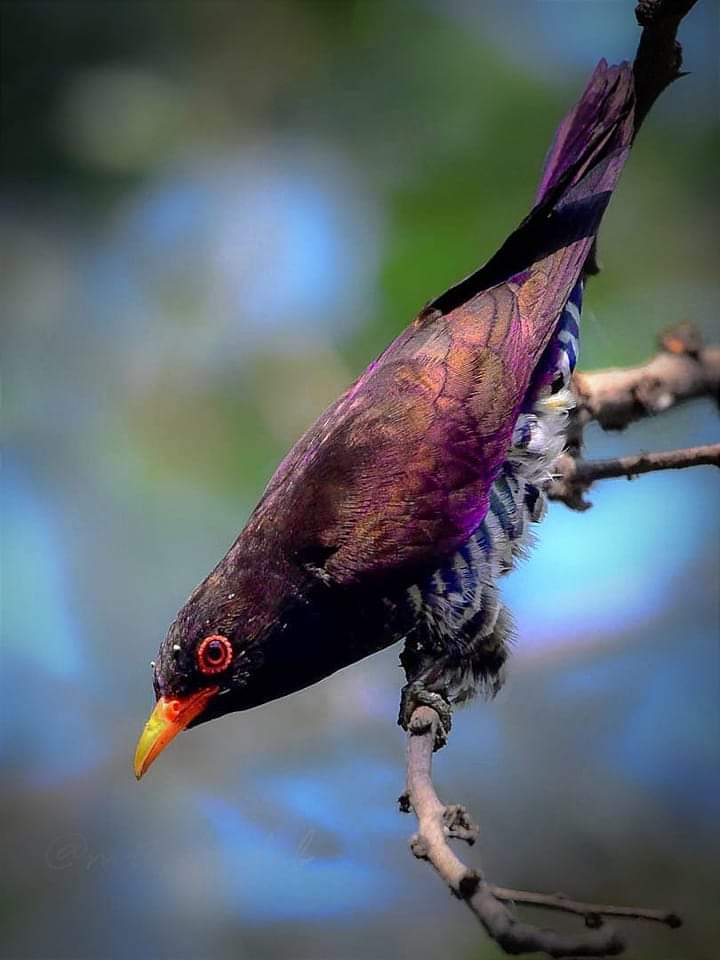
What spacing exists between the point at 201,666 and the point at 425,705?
36cm

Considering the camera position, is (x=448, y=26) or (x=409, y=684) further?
(x=448, y=26)

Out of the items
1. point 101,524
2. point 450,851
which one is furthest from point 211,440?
point 450,851

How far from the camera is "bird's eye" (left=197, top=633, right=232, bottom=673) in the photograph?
1.55m

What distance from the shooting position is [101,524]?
2.59 metres

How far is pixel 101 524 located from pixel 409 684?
1.18 m

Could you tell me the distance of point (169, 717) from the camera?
1.56 meters

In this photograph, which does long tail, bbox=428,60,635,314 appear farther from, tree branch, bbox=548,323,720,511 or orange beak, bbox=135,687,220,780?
orange beak, bbox=135,687,220,780

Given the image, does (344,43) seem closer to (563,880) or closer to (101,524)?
(101,524)

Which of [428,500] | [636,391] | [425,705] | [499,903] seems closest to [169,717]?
[425,705]

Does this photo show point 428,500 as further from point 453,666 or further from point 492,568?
point 453,666

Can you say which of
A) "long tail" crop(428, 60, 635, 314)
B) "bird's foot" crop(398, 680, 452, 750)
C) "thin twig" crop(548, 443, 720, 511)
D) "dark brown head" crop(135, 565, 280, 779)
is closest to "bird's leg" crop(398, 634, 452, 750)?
"bird's foot" crop(398, 680, 452, 750)

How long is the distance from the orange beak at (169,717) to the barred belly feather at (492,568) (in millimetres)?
329

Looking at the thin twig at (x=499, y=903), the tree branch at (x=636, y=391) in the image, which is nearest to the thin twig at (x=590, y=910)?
the thin twig at (x=499, y=903)

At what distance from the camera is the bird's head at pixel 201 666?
5.08ft
